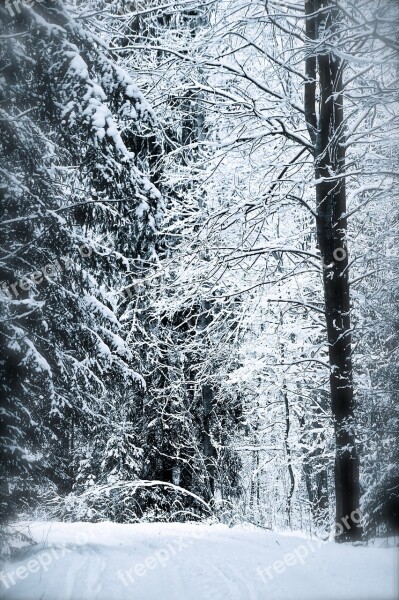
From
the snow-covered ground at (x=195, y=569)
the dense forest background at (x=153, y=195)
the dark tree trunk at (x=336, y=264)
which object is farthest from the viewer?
the dark tree trunk at (x=336, y=264)

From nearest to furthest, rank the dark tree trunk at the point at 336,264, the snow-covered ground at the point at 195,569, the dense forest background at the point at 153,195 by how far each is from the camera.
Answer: the snow-covered ground at the point at 195,569 → the dense forest background at the point at 153,195 → the dark tree trunk at the point at 336,264

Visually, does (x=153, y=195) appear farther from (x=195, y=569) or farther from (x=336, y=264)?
(x=195, y=569)

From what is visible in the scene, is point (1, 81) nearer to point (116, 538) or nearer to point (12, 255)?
point (12, 255)

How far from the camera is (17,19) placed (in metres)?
5.18

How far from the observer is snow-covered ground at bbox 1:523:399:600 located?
4.38 metres

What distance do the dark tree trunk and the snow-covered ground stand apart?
3.39 feet

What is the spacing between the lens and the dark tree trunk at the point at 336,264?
22.1ft

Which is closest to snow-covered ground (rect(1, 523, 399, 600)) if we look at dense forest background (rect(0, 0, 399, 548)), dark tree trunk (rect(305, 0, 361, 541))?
dense forest background (rect(0, 0, 399, 548))

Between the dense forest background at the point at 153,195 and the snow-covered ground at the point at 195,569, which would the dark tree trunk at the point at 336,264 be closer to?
the dense forest background at the point at 153,195

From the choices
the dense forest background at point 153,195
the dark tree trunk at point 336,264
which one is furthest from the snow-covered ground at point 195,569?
the dark tree trunk at point 336,264

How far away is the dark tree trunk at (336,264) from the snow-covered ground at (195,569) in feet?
3.39

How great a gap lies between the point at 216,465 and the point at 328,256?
7.31m

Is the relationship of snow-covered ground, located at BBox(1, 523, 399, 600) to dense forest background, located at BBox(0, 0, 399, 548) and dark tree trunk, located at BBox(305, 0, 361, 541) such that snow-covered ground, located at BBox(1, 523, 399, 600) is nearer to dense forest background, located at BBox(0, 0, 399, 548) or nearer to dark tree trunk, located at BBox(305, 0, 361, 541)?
dense forest background, located at BBox(0, 0, 399, 548)

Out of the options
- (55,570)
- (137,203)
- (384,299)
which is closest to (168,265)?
(137,203)
